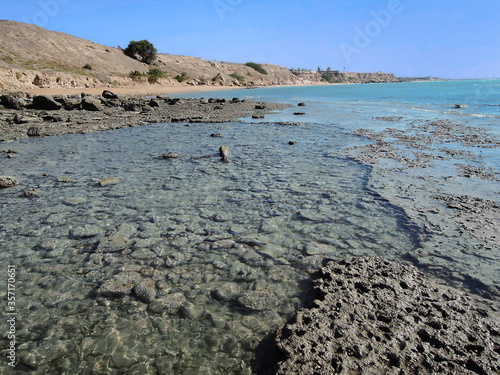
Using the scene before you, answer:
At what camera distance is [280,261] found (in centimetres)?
459

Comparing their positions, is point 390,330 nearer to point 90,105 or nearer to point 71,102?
point 90,105

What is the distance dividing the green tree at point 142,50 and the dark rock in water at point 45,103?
70510 millimetres

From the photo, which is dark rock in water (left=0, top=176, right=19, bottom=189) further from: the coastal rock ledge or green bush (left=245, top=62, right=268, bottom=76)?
green bush (left=245, top=62, right=268, bottom=76)

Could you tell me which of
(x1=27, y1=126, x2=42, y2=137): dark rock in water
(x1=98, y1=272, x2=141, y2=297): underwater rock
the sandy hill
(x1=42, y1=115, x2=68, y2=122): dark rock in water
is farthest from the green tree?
(x1=98, y1=272, x2=141, y2=297): underwater rock

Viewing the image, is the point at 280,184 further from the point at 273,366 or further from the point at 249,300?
the point at 273,366

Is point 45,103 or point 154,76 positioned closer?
point 45,103

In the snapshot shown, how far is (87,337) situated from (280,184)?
18.8 feet

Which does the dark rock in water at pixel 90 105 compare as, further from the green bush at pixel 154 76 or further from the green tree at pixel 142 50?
the green tree at pixel 142 50

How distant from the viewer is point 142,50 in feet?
293

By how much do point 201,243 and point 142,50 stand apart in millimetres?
98828

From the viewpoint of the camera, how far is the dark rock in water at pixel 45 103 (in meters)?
25.5

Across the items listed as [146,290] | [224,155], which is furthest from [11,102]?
[146,290]

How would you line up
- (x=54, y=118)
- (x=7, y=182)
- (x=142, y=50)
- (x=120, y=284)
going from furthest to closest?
(x=142, y=50) < (x=54, y=118) < (x=7, y=182) < (x=120, y=284)

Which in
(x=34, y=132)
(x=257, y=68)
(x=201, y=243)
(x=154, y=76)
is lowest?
(x=201, y=243)
